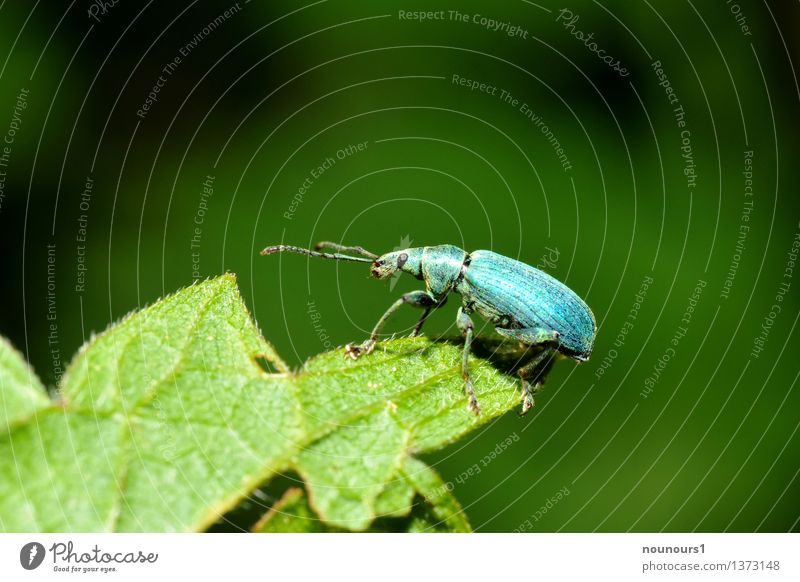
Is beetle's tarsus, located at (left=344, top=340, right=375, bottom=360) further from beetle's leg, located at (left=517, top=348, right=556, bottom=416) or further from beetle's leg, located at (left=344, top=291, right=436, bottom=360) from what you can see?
beetle's leg, located at (left=517, top=348, right=556, bottom=416)

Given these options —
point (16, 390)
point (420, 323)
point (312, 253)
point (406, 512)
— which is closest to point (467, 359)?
point (420, 323)

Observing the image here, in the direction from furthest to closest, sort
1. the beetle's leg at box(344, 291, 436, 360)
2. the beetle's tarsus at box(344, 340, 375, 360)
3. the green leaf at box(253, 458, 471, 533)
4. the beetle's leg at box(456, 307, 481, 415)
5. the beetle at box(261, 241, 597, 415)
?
the beetle at box(261, 241, 597, 415)
the beetle's leg at box(344, 291, 436, 360)
the beetle's tarsus at box(344, 340, 375, 360)
the beetle's leg at box(456, 307, 481, 415)
the green leaf at box(253, 458, 471, 533)

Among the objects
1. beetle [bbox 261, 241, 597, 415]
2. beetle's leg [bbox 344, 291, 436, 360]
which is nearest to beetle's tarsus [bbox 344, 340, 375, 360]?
beetle's leg [bbox 344, 291, 436, 360]

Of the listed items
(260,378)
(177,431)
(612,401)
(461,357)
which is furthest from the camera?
(612,401)

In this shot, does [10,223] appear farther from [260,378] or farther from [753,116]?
[753,116]

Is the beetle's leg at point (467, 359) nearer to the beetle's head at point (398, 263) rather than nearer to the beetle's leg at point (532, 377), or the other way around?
the beetle's leg at point (532, 377)

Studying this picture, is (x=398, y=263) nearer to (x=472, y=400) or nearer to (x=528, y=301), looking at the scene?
(x=528, y=301)
